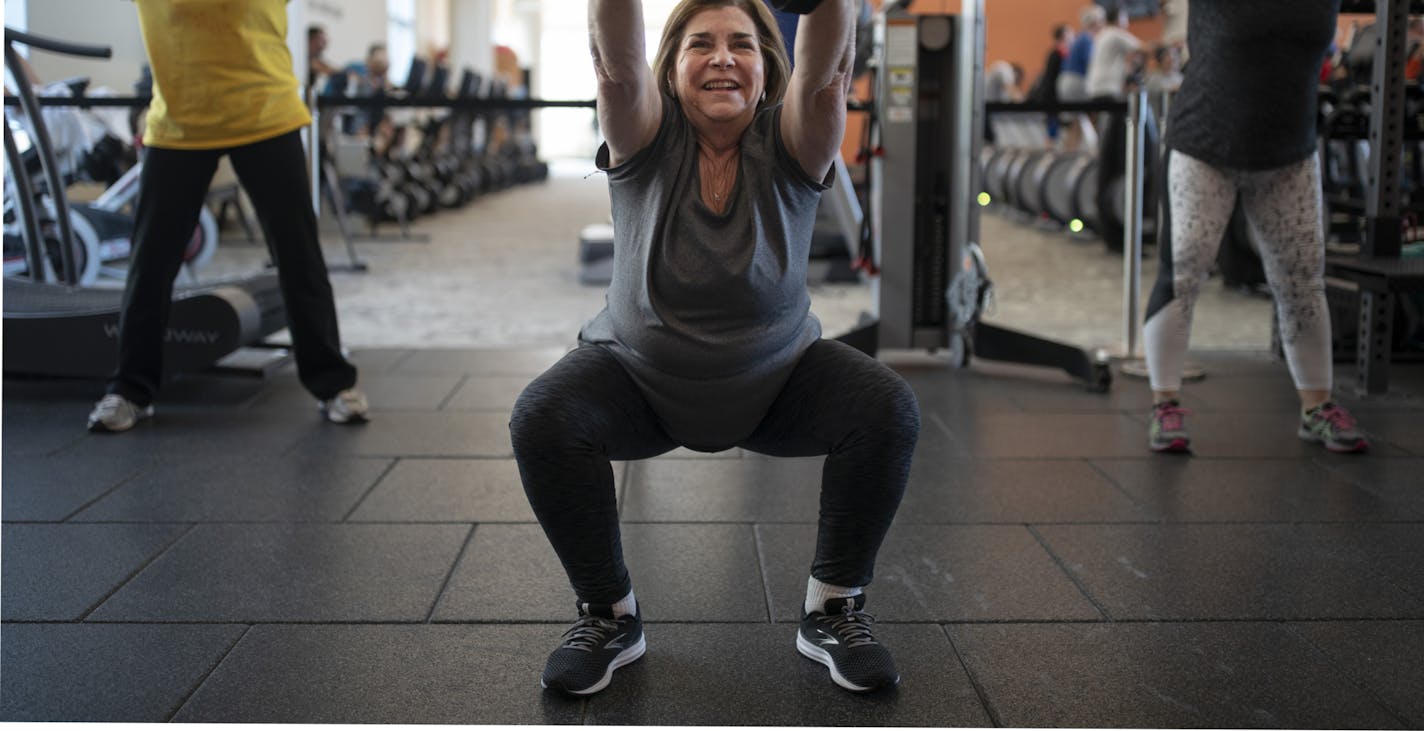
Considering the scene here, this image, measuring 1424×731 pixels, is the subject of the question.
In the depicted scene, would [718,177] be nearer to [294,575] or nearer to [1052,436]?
[294,575]

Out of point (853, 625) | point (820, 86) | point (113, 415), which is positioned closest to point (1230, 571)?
point (853, 625)

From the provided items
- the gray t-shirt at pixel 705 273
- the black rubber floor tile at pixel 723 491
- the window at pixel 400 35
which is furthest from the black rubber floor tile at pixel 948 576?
the window at pixel 400 35

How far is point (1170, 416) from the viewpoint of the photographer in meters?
2.99

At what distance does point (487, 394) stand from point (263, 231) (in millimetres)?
801

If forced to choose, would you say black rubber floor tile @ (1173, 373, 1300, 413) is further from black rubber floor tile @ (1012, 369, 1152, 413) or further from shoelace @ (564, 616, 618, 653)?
shoelace @ (564, 616, 618, 653)

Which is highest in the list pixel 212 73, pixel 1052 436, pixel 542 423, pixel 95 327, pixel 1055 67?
pixel 1055 67

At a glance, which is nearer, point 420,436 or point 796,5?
point 796,5

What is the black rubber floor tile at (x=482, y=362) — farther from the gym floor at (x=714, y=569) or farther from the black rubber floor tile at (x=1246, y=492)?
the black rubber floor tile at (x=1246, y=492)

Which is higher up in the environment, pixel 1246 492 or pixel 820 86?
pixel 820 86

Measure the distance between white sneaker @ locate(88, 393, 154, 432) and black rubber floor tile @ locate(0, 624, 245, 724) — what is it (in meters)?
1.40

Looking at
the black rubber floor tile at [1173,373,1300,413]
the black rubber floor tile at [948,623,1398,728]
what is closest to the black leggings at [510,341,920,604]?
the black rubber floor tile at [948,623,1398,728]

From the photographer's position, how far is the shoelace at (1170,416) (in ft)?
9.80

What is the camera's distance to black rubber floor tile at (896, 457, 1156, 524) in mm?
2473

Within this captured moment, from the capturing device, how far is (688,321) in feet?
5.46
